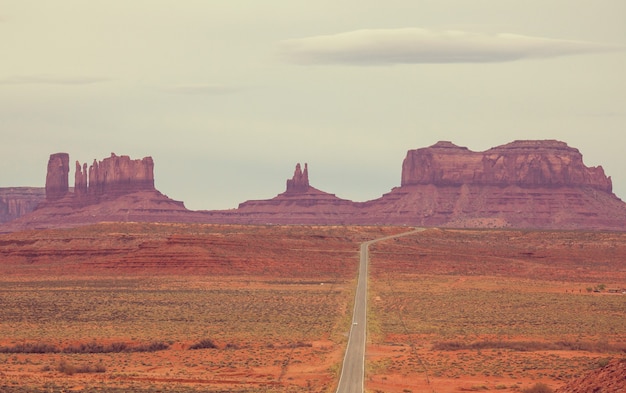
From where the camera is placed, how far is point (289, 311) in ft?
284

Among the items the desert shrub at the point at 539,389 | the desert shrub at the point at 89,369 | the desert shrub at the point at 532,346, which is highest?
the desert shrub at the point at 532,346

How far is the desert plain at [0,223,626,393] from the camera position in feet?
183

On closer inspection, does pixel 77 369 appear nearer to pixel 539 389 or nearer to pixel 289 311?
pixel 539 389

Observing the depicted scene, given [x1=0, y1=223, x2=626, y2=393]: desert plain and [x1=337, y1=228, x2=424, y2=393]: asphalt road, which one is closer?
[x1=337, y1=228, x2=424, y2=393]: asphalt road

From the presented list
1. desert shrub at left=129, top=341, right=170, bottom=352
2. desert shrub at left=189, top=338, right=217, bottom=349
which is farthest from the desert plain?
desert shrub at left=129, top=341, right=170, bottom=352

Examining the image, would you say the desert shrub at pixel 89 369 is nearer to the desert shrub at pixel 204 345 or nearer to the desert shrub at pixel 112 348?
the desert shrub at pixel 112 348

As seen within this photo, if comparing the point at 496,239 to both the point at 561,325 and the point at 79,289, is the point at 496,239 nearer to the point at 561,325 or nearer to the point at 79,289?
the point at 79,289

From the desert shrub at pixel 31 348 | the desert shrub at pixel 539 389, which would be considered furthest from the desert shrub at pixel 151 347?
the desert shrub at pixel 539 389

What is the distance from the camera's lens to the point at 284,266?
13262cm

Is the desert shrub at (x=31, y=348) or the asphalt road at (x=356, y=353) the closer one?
the asphalt road at (x=356, y=353)

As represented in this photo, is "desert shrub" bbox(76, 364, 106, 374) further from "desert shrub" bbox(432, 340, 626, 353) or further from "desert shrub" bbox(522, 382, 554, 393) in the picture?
"desert shrub" bbox(522, 382, 554, 393)

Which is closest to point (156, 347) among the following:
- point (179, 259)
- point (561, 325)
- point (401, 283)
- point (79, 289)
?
point (561, 325)

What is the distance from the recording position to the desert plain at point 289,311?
55812 millimetres

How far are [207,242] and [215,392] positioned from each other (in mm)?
91380
